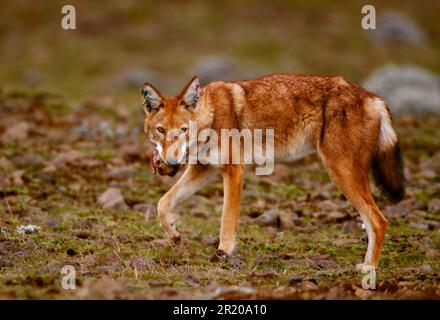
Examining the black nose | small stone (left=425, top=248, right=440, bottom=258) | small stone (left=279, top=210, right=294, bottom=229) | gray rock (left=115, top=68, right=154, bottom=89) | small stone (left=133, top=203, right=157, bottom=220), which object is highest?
gray rock (left=115, top=68, right=154, bottom=89)

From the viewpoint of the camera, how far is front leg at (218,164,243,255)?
8.40 meters

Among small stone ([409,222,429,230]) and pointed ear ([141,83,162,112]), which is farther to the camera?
small stone ([409,222,429,230])

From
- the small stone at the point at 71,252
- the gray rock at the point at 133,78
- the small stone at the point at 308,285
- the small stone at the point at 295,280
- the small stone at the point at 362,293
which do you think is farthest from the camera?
the gray rock at the point at 133,78

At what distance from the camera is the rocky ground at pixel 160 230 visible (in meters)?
6.63

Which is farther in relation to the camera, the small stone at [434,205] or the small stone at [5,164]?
the small stone at [5,164]

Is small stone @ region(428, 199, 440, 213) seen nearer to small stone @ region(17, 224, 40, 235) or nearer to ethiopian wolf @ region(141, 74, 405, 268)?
ethiopian wolf @ region(141, 74, 405, 268)

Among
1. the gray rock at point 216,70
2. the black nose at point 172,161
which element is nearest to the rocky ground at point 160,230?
the black nose at point 172,161

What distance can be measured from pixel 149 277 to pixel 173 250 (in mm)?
1187

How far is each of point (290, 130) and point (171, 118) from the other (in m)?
1.50

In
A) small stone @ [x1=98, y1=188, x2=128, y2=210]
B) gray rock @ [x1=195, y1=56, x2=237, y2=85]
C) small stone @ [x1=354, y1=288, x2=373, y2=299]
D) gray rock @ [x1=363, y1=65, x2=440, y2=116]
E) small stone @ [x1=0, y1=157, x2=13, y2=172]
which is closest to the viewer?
small stone @ [x1=354, y1=288, x2=373, y2=299]

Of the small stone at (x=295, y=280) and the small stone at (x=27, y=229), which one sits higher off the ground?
the small stone at (x=27, y=229)

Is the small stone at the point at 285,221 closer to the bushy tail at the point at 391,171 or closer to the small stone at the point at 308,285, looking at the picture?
the bushy tail at the point at 391,171

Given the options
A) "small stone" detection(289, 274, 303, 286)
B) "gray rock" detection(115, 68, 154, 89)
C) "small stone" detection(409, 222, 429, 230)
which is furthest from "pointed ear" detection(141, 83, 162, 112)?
"gray rock" detection(115, 68, 154, 89)

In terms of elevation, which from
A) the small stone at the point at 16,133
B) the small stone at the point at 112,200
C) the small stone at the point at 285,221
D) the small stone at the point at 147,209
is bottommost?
the small stone at the point at 285,221
